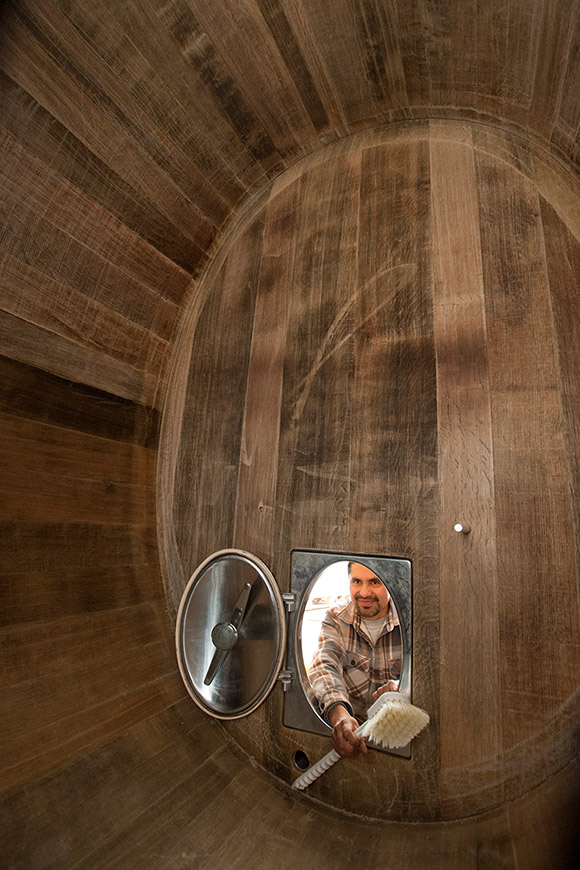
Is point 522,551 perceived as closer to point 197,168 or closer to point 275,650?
point 275,650

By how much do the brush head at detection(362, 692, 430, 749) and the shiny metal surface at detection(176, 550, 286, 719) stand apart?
0.29m

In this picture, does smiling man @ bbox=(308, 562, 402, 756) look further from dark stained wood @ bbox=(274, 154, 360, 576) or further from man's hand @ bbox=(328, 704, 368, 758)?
dark stained wood @ bbox=(274, 154, 360, 576)

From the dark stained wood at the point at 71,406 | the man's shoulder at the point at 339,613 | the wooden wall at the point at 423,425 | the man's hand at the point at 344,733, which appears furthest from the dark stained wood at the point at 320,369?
the dark stained wood at the point at 71,406

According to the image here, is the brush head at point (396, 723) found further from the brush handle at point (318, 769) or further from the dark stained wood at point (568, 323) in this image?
the dark stained wood at point (568, 323)

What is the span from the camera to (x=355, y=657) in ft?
4.53

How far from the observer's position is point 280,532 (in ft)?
5.00

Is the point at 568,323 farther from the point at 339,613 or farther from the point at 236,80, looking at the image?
the point at 236,80

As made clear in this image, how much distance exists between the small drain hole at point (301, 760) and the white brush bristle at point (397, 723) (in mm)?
235

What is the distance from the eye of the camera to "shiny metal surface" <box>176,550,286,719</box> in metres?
1.47

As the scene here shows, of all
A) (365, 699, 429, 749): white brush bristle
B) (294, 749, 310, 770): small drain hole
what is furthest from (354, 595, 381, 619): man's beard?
(294, 749, 310, 770): small drain hole

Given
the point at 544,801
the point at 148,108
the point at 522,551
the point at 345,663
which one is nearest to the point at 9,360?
the point at 148,108

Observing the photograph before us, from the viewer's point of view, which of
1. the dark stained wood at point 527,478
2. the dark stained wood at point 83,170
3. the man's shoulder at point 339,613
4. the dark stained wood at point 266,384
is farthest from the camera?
the dark stained wood at point 266,384

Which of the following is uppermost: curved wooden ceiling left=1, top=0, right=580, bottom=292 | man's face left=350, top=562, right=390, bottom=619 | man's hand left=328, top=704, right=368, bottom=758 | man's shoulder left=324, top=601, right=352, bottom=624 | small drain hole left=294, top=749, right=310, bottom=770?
curved wooden ceiling left=1, top=0, right=580, bottom=292

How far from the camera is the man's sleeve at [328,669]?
138 centimetres
